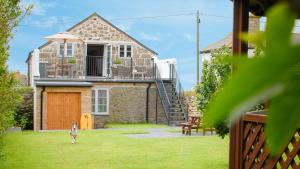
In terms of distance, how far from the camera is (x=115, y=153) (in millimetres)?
12359

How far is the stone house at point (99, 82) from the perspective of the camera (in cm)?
2200

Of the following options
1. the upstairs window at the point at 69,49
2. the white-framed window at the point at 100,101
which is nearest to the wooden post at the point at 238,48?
the white-framed window at the point at 100,101

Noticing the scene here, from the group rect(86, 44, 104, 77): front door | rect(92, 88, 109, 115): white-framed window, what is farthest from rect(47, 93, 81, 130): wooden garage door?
rect(86, 44, 104, 77): front door

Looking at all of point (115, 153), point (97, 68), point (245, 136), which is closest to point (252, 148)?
point (245, 136)

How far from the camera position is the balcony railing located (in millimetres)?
26125

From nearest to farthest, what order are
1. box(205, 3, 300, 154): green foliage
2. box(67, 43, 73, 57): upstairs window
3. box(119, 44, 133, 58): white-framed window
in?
1. box(205, 3, 300, 154): green foliage
2. box(67, 43, 73, 57): upstairs window
3. box(119, 44, 133, 58): white-framed window

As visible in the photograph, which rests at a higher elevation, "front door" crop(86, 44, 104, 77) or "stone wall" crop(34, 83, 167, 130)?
"front door" crop(86, 44, 104, 77)

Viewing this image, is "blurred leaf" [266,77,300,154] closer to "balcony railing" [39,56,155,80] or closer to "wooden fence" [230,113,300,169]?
"wooden fence" [230,113,300,169]

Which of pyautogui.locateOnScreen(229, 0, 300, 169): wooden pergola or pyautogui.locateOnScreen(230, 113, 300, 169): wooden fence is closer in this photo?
pyautogui.locateOnScreen(230, 113, 300, 169): wooden fence

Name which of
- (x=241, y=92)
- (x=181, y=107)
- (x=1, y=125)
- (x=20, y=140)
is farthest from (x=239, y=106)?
(x=181, y=107)

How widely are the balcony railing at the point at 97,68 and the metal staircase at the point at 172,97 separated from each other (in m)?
1.05

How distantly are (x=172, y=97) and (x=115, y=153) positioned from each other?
13033 millimetres

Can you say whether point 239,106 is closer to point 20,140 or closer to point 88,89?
point 20,140

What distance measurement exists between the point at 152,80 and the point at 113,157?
14375 mm
